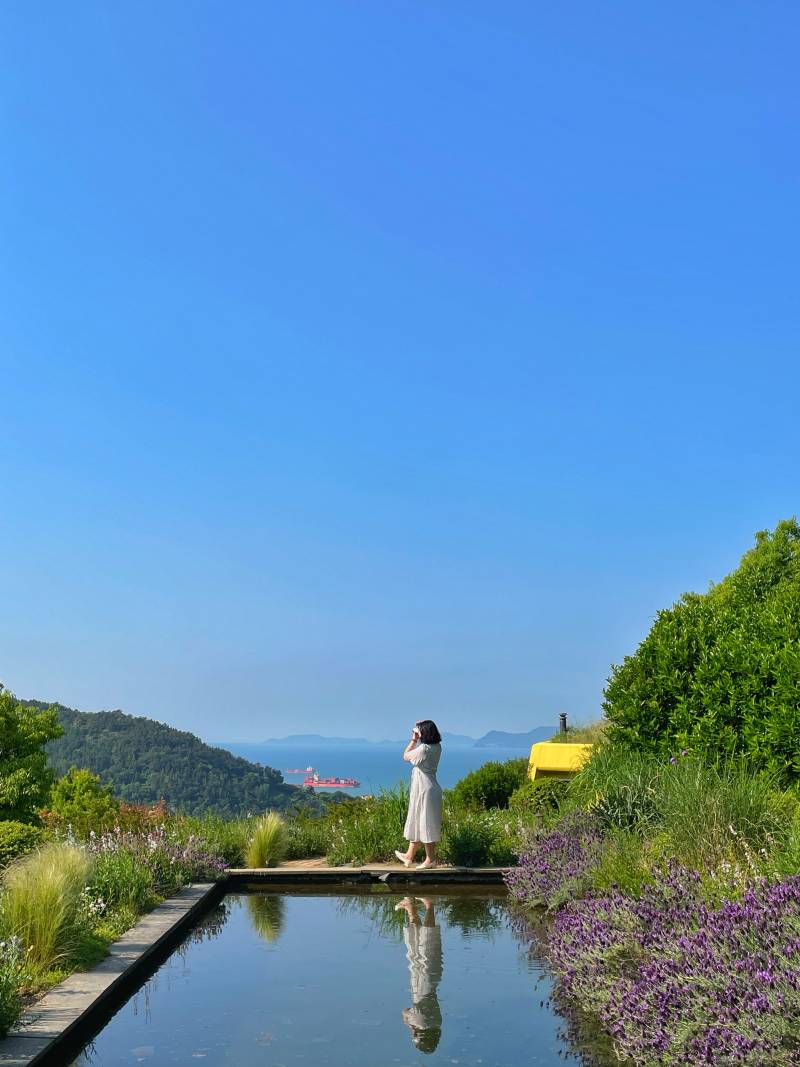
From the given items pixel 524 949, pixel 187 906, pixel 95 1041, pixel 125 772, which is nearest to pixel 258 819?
pixel 187 906

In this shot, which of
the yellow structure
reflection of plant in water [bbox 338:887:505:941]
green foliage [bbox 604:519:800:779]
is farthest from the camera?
the yellow structure

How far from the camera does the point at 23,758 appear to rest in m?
17.1

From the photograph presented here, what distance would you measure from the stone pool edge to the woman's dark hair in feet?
5.13

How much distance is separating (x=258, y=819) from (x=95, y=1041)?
323 inches

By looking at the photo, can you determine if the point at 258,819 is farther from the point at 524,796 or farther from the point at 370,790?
the point at 524,796

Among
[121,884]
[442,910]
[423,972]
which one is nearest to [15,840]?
[121,884]

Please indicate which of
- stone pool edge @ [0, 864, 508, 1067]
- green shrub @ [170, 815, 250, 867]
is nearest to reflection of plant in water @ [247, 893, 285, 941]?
stone pool edge @ [0, 864, 508, 1067]

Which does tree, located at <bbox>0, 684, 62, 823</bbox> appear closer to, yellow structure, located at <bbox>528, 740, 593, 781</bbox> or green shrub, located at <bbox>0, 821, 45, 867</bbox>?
green shrub, located at <bbox>0, 821, 45, 867</bbox>

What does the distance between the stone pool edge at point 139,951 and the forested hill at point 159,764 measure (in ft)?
126

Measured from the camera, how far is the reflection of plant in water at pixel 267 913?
32.4 feet

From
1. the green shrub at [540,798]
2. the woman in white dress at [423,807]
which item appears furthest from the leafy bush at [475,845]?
the green shrub at [540,798]

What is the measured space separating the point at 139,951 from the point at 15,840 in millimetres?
2162

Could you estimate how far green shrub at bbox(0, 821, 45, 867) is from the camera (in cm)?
957

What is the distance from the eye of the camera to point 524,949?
29.4ft
